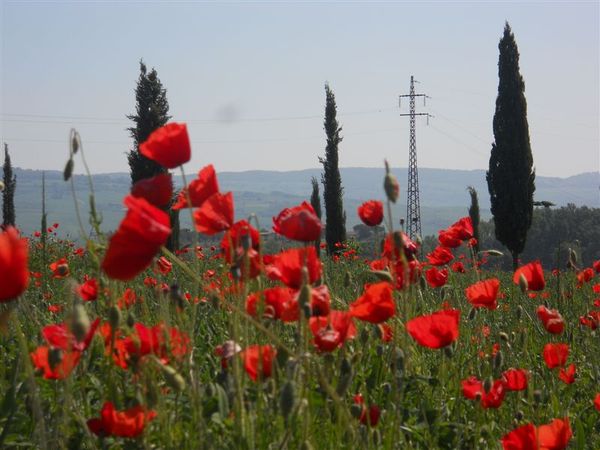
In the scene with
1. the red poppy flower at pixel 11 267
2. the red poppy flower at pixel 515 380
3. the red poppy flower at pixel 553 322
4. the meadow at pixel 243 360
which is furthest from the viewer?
the red poppy flower at pixel 553 322

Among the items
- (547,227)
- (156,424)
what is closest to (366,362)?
(156,424)

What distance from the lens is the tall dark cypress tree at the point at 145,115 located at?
20661 mm

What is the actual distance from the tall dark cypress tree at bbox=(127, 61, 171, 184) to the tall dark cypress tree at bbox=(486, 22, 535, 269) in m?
9.24

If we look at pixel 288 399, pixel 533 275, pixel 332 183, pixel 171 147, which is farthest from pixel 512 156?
pixel 288 399

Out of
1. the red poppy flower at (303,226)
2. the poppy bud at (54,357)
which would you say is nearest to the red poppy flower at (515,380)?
the red poppy flower at (303,226)

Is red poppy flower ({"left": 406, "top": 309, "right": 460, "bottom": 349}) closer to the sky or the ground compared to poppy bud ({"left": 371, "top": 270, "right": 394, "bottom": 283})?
closer to the ground

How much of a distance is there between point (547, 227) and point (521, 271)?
147 feet

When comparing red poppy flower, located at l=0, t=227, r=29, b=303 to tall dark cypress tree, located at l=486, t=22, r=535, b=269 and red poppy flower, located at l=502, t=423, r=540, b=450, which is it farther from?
tall dark cypress tree, located at l=486, t=22, r=535, b=269

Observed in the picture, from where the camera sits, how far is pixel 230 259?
1.55 meters

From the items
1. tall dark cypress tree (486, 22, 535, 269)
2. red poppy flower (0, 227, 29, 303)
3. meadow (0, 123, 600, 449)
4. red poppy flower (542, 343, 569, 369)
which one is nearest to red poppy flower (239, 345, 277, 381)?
meadow (0, 123, 600, 449)

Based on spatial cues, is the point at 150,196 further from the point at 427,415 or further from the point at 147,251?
the point at 427,415

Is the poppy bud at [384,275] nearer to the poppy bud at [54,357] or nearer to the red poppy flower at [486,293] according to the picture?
the poppy bud at [54,357]

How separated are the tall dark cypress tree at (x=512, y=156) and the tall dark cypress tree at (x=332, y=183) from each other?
13.9 feet

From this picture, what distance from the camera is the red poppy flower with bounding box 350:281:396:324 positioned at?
5.04 ft
